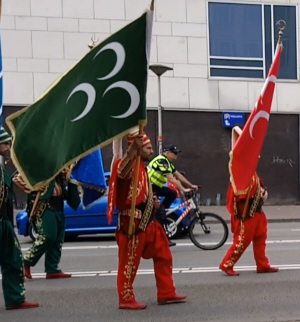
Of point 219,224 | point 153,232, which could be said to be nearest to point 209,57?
point 219,224

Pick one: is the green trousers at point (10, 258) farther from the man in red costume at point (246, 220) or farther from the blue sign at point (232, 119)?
the blue sign at point (232, 119)

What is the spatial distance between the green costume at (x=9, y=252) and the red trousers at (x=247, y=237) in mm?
2791

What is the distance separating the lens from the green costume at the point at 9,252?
6.37 m

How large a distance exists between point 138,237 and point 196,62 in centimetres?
1706

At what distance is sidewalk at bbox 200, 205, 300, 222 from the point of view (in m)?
18.9

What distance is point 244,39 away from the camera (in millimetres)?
23297

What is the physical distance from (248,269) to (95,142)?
400 cm

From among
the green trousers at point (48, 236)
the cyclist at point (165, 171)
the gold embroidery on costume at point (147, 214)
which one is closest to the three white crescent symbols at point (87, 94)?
the gold embroidery on costume at point (147, 214)

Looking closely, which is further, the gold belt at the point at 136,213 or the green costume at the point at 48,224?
the green costume at the point at 48,224

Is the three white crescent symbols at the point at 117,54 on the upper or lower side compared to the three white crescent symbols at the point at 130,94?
upper

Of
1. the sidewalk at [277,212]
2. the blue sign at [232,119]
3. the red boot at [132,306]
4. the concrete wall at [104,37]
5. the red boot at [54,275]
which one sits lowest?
the sidewalk at [277,212]

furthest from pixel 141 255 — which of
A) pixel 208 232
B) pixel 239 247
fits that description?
pixel 208 232

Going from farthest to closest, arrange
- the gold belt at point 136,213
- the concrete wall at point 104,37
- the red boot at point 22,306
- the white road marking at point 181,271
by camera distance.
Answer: the concrete wall at point 104,37 → the white road marking at point 181,271 → the red boot at point 22,306 → the gold belt at point 136,213

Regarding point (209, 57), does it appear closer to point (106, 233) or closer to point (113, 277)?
point (106, 233)
